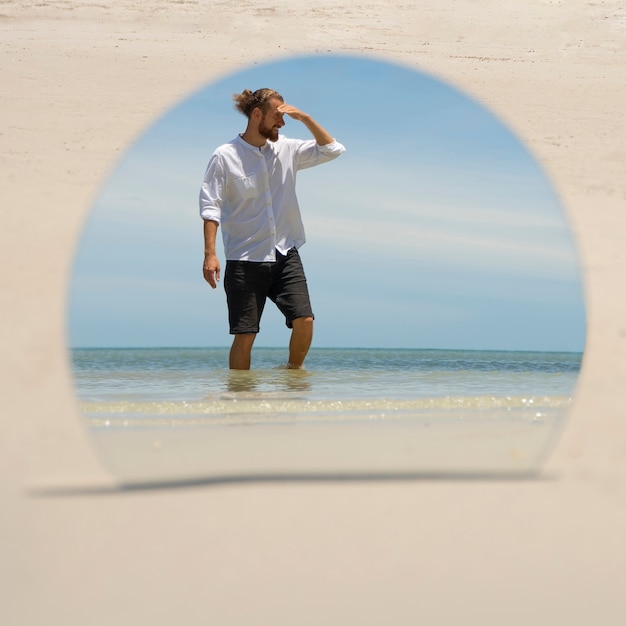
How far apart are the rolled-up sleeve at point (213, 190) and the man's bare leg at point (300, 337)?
0.61 meters

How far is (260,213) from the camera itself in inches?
139

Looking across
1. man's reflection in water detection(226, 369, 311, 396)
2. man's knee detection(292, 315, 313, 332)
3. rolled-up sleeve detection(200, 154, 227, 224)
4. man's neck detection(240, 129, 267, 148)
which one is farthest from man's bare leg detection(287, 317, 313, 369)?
man's neck detection(240, 129, 267, 148)

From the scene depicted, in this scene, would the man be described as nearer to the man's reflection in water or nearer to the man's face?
the man's face

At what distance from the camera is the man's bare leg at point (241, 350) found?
12.3 ft

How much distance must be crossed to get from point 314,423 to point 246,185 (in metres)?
1.05

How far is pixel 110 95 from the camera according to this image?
6.89 metres

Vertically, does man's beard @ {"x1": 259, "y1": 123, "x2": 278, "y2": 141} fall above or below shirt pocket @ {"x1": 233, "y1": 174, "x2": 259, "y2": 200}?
above

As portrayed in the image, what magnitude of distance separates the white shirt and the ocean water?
2.03ft

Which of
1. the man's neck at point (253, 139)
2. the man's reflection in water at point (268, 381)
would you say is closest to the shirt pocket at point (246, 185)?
the man's neck at point (253, 139)

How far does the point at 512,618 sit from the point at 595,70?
6726mm

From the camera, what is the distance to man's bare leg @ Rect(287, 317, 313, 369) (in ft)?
12.3

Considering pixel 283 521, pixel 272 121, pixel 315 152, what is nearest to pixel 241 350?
pixel 315 152

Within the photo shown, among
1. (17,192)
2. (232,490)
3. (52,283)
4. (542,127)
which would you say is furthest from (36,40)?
(232,490)

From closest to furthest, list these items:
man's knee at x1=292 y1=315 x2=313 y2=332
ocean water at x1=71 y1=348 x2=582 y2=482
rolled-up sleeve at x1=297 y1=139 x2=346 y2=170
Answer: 1. ocean water at x1=71 y1=348 x2=582 y2=482
2. rolled-up sleeve at x1=297 y1=139 x2=346 y2=170
3. man's knee at x1=292 y1=315 x2=313 y2=332
